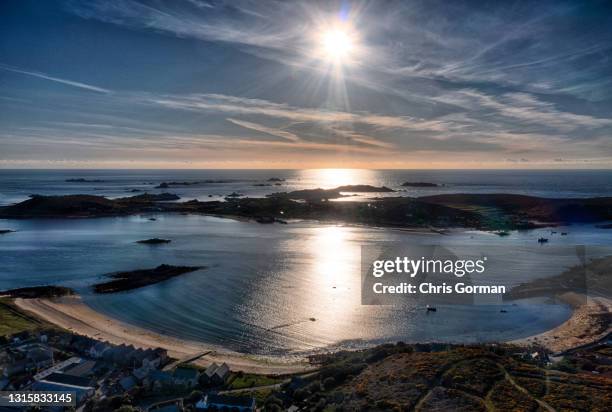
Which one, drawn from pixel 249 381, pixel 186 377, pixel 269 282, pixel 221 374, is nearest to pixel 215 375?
pixel 221 374

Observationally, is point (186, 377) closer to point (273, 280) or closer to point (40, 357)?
point (40, 357)

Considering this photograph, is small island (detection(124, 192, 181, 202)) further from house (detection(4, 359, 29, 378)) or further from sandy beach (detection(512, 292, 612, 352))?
sandy beach (detection(512, 292, 612, 352))

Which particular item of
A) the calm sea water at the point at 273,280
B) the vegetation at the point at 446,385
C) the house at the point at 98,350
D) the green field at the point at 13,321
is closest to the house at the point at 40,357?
the house at the point at 98,350

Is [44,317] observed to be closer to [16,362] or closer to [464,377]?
[16,362]

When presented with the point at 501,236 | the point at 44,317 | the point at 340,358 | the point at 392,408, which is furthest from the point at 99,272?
the point at 501,236

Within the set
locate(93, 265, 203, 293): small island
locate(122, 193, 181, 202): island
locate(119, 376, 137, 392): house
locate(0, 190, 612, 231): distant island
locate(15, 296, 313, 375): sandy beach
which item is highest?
locate(122, 193, 181, 202): island

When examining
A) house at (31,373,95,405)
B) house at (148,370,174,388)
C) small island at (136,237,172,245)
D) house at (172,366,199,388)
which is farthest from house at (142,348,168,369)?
small island at (136,237,172,245)
